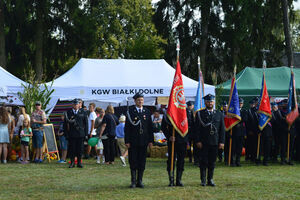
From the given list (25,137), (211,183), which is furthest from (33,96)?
(211,183)

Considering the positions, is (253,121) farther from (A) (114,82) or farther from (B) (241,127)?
(A) (114,82)

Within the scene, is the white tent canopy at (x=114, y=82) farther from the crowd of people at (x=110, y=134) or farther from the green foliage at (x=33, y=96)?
the crowd of people at (x=110, y=134)

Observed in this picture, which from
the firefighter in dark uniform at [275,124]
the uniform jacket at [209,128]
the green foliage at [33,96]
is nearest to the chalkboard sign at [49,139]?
the green foliage at [33,96]

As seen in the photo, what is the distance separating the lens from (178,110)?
35.0 ft

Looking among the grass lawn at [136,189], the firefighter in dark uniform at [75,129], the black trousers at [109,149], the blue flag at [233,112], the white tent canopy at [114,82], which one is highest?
the white tent canopy at [114,82]

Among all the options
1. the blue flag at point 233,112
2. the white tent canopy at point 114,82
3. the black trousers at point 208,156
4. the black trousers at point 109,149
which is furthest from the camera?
the white tent canopy at point 114,82

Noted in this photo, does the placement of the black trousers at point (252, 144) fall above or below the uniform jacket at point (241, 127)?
below

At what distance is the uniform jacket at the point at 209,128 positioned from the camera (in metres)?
10.5

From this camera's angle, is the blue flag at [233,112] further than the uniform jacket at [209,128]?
Yes

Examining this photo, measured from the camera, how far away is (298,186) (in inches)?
409

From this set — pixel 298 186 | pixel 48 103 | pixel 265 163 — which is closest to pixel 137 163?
pixel 298 186

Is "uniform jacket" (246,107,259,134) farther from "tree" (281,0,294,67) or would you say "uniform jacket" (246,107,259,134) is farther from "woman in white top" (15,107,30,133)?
"tree" (281,0,294,67)

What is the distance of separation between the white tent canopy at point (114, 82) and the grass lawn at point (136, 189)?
3874mm

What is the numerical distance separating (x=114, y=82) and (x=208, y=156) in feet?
29.1
